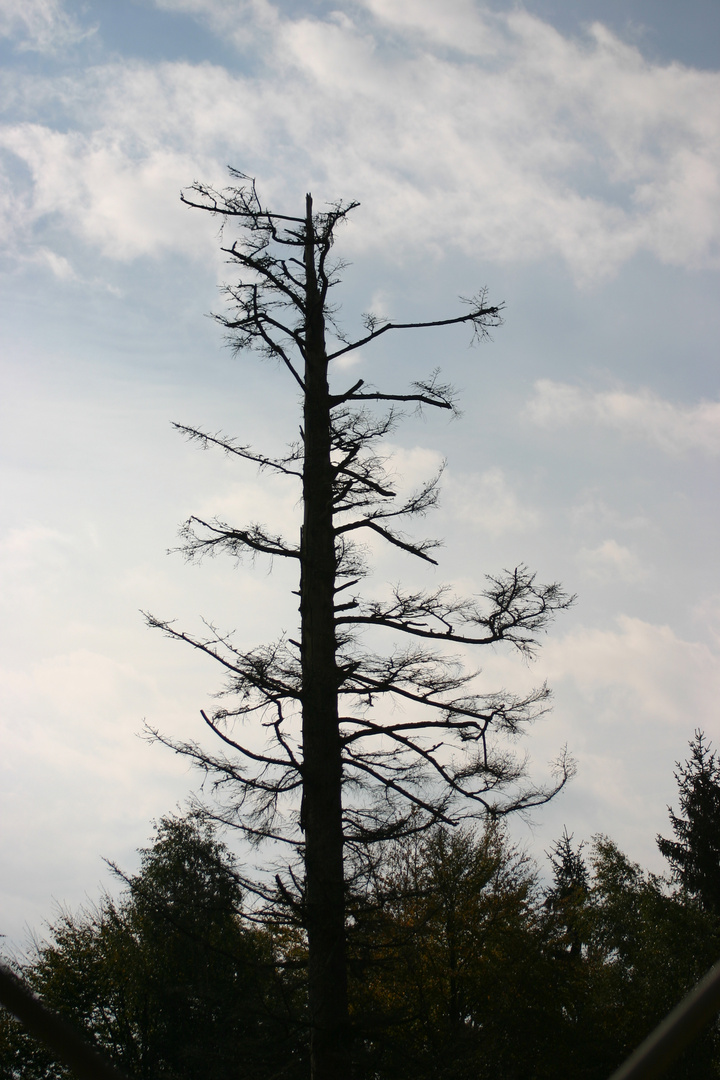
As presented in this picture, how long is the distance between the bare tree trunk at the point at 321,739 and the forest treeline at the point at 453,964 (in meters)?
0.28

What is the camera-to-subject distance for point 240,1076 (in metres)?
7.27

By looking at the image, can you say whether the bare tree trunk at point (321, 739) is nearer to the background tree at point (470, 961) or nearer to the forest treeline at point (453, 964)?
the forest treeline at point (453, 964)

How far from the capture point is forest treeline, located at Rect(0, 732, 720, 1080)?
8.25 meters

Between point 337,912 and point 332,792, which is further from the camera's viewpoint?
point 332,792

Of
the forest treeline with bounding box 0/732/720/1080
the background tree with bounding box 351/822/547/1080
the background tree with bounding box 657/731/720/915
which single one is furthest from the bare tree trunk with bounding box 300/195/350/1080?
the background tree with bounding box 657/731/720/915

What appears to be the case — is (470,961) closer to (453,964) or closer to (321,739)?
(453,964)

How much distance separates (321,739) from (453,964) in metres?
15.0

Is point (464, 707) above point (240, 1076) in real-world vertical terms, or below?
above

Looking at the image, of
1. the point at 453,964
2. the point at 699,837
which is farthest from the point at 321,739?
the point at 699,837

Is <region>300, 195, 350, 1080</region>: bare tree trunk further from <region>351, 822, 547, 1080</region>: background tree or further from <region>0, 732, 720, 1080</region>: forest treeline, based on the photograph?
<region>351, 822, 547, 1080</region>: background tree

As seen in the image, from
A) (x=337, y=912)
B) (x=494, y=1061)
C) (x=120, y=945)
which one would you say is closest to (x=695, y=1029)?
(x=337, y=912)

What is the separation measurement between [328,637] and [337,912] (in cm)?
282

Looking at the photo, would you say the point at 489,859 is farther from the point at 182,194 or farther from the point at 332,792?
the point at 182,194

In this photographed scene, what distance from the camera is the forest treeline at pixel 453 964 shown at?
8.25m
